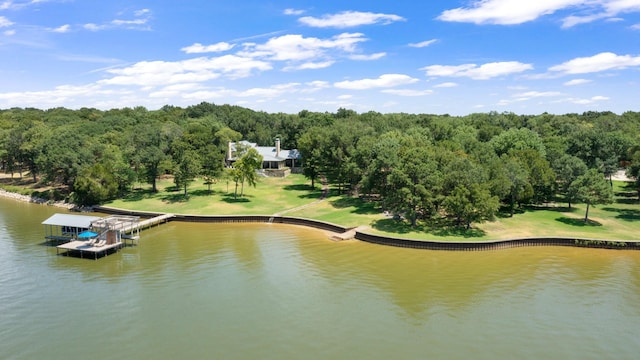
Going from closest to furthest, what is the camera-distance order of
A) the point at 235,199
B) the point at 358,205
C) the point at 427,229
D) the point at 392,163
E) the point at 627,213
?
the point at 427,229
the point at 627,213
the point at 392,163
the point at 358,205
the point at 235,199

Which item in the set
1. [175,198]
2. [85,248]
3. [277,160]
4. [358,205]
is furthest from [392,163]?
[277,160]

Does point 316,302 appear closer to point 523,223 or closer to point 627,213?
point 523,223

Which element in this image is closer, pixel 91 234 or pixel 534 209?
pixel 91 234

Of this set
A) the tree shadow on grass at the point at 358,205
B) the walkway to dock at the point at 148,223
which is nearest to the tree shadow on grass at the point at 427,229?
the tree shadow on grass at the point at 358,205

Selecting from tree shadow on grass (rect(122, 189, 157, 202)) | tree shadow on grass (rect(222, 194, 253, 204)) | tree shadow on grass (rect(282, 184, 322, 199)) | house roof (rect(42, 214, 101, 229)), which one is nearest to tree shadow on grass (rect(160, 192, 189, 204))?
tree shadow on grass (rect(122, 189, 157, 202))

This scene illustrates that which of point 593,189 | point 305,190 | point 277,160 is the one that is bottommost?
point 305,190
